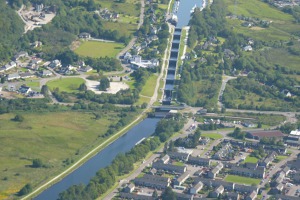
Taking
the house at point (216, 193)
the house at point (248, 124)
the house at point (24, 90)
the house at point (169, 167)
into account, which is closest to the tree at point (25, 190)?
the house at point (169, 167)

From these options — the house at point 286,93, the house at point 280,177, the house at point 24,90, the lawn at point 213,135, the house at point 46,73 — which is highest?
the house at point 286,93

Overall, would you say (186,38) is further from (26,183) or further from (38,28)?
(26,183)

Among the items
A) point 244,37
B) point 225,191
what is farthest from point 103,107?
point 244,37

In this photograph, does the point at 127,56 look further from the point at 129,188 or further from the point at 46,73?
the point at 129,188

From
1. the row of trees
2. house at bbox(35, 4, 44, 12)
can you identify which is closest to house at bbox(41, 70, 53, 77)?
the row of trees

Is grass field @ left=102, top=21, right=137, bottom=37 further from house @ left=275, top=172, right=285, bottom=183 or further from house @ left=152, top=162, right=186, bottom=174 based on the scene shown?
house @ left=275, top=172, right=285, bottom=183

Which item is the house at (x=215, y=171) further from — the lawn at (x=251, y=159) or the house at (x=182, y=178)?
the lawn at (x=251, y=159)
